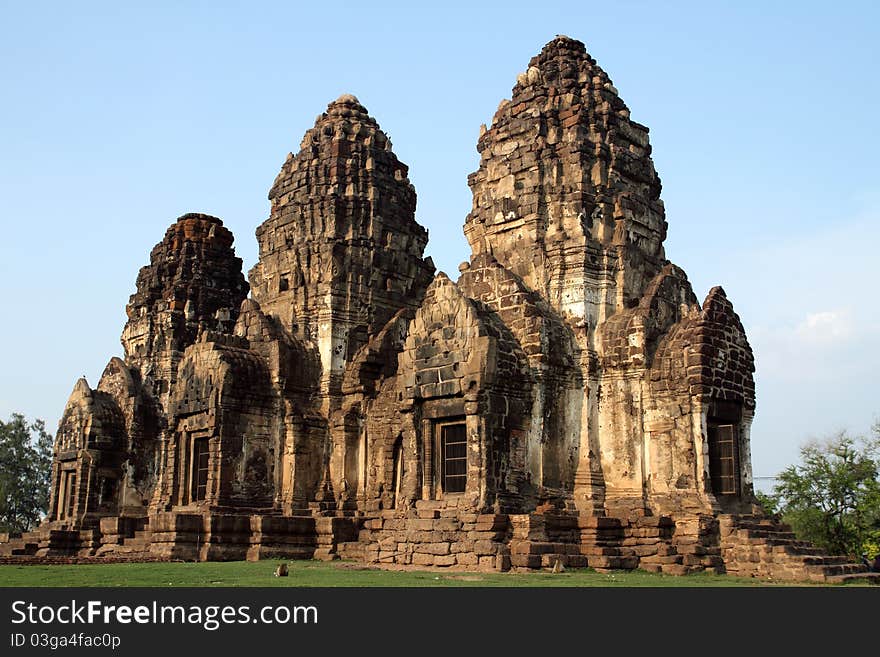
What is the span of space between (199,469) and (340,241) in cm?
628

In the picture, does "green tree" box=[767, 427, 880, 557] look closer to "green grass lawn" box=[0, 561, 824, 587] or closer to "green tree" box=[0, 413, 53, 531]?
"green grass lawn" box=[0, 561, 824, 587]

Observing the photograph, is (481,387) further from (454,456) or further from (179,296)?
(179,296)

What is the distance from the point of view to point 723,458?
674 inches

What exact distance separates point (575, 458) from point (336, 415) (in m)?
6.65

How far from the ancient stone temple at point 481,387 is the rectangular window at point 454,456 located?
40 millimetres

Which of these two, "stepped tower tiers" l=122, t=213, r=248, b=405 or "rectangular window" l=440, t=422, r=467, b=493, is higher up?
"stepped tower tiers" l=122, t=213, r=248, b=405

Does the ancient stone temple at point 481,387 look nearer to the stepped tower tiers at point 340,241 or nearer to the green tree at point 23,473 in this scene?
the stepped tower tiers at point 340,241

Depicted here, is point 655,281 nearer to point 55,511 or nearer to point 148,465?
point 148,465

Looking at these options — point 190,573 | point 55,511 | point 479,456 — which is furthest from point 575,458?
point 55,511

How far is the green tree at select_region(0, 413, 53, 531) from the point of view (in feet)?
146

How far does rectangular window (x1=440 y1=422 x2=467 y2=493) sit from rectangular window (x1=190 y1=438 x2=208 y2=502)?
6.92 m

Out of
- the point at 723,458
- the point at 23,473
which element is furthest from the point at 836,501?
the point at 23,473

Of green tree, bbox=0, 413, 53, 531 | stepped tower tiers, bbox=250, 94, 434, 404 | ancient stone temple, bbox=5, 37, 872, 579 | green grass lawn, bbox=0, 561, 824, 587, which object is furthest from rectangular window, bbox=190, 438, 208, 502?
green tree, bbox=0, 413, 53, 531
